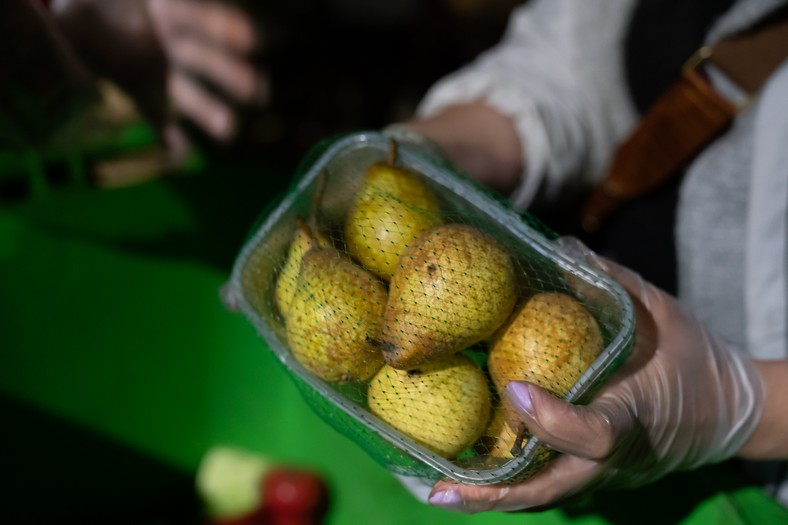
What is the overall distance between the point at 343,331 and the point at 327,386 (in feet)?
0.20

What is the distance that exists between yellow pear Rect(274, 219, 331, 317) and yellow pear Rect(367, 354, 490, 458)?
15 centimetres

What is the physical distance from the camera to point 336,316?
69cm

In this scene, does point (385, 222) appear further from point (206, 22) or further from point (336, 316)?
point (206, 22)

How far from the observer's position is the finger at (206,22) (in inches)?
59.1

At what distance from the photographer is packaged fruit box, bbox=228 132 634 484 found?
67cm

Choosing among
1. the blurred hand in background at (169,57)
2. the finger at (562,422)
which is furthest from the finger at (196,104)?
the finger at (562,422)

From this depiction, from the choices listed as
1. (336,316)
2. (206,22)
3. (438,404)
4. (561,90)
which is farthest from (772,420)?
(206,22)

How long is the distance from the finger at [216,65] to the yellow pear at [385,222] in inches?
37.9

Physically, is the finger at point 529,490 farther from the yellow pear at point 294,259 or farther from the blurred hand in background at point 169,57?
the blurred hand in background at point 169,57

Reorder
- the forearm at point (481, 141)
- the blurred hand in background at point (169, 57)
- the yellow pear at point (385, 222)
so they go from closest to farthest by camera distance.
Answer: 1. the yellow pear at point (385, 222)
2. the forearm at point (481, 141)
3. the blurred hand in background at point (169, 57)

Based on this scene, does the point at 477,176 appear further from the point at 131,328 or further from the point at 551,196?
the point at 131,328

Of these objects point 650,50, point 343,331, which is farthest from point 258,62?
point 343,331

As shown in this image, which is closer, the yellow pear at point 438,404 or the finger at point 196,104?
the yellow pear at point 438,404

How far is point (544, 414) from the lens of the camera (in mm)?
621
